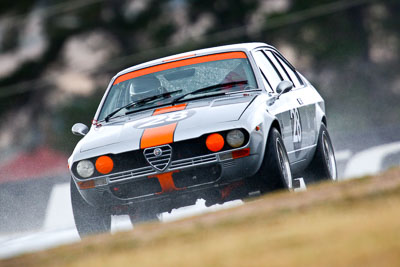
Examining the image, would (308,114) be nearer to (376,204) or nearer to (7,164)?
(376,204)

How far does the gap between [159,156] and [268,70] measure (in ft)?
6.47

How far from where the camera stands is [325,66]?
2473cm

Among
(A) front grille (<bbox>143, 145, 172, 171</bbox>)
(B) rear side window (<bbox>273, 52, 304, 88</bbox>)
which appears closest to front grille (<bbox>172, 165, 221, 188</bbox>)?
(A) front grille (<bbox>143, 145, 172, 171</bbox>)

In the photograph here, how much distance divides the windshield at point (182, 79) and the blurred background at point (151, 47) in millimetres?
14331

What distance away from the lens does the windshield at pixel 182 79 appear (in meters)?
7.64

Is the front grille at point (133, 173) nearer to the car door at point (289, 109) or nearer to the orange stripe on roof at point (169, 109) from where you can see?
the orange stripe on roof at point (169, 109)

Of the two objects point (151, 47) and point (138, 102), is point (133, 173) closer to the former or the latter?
point (138, 102)

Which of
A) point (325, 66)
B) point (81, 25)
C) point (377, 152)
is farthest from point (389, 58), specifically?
point (377, 152)

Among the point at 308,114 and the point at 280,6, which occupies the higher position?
the point at 308,114

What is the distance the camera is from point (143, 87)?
314 inches

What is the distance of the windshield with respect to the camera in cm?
764

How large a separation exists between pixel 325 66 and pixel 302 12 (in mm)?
3342

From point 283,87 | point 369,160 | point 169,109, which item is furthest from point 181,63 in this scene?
point 369,160

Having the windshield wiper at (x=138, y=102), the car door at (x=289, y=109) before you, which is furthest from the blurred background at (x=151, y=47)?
the windshield wiper at (x=138, y=102)
